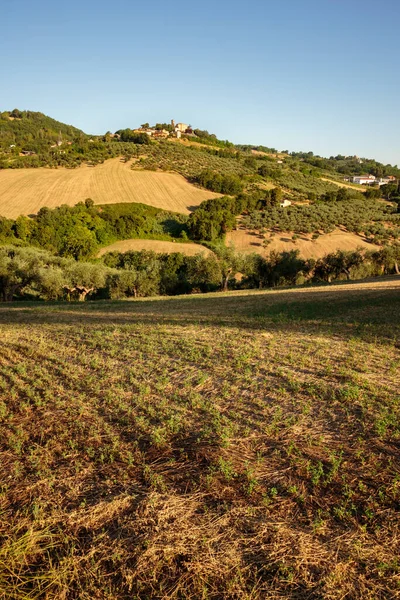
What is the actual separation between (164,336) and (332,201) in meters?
88.4

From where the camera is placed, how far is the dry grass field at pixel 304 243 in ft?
194

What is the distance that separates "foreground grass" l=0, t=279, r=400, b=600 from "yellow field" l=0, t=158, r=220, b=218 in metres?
69.8

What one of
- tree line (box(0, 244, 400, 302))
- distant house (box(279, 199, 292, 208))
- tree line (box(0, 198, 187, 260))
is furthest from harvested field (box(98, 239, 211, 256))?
distant house (box(279, 199, 292, 208))

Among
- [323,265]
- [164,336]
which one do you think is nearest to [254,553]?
[164,336]

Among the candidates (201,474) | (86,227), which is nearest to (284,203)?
(86,227)

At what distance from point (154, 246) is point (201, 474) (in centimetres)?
5787

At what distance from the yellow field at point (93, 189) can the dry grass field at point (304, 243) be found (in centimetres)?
1929

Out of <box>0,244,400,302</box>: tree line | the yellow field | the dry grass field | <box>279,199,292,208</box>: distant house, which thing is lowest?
<box>0,244,400,302</box>: tree line

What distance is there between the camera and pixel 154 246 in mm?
60938

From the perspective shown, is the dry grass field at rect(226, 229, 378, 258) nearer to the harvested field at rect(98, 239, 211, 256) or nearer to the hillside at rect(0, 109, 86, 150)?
the harvested field at rect(98, 239, 211, 256)

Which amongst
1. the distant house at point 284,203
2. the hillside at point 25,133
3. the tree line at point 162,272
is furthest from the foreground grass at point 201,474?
the hillside at point 25,133

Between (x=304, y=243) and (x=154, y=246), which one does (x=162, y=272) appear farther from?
(x=304, y=243)

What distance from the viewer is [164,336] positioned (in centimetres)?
1119

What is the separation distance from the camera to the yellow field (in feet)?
241
